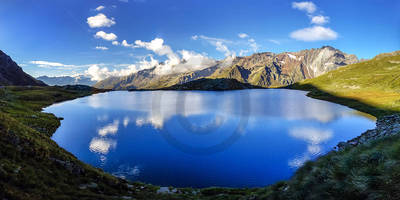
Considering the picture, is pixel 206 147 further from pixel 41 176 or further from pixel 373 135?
pixel 373 135

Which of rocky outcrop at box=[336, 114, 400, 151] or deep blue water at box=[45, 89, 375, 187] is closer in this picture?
deep blue water at box=[45, 89, 375, 187]

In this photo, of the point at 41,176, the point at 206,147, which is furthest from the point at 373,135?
the point at 41,176

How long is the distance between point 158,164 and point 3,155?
65.1ft

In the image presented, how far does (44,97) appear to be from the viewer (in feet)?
415

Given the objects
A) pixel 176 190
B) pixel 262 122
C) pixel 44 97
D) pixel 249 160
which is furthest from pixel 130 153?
pixel 44 97

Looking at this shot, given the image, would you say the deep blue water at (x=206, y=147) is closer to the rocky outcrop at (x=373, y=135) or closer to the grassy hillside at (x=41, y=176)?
the rocky outcrop at (x=373, y=135)

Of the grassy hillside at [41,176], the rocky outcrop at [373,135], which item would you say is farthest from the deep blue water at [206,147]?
the grassy hillside at [41,176]

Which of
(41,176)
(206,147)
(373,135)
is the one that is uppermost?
(41,176)

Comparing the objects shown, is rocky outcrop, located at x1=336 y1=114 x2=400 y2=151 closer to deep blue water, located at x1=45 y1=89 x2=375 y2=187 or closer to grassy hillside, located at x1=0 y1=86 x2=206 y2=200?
deep blue water, located at x1=45 y1=89 x2=375 y2=187

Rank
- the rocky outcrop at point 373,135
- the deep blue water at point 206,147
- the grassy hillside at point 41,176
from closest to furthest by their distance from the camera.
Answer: the grassy hillside at point 41,176 → the deep blue water at point 206,147 → the rocky outcrop at point 373,135

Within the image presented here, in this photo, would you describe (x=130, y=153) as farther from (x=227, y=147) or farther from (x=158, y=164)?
(x=227, y=147)

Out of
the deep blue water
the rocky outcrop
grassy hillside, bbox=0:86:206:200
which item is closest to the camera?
grassy hillside, bbox=0:86:206:200

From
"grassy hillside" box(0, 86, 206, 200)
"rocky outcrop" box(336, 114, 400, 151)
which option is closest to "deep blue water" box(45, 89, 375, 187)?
"rocky outcrop" box(336, 114, 400, 151)

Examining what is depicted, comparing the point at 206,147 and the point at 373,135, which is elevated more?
the point at 373,135
